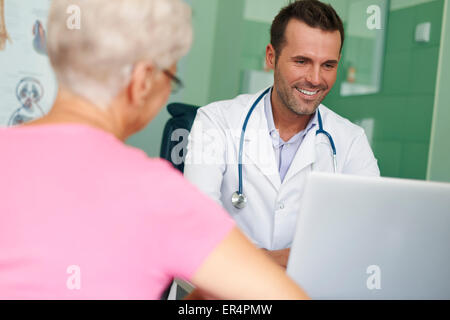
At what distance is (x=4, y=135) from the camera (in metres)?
0.67

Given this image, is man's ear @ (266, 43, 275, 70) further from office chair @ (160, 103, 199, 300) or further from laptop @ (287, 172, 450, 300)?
laptop @ (287, 172, 450, 300)

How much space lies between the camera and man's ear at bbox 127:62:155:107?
2.22 feet

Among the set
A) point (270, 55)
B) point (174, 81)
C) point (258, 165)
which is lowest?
point (258, 165)

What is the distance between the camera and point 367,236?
82cm

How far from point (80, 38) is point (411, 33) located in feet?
8.09

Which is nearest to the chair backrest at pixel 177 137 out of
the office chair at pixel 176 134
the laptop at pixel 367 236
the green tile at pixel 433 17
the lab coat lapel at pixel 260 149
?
the office chair at pixel 176 134

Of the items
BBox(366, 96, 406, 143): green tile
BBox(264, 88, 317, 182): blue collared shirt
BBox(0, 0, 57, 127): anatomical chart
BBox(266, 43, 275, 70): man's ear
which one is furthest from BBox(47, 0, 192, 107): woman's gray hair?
BBox(366, 96, 406, 143): green tile

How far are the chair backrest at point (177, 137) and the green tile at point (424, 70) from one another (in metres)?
1.46

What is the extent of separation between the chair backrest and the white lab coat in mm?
105

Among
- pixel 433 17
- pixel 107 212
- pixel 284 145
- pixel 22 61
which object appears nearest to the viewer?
pixel 107 212

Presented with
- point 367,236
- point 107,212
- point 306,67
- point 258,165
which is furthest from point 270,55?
point 107,212

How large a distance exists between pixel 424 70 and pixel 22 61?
199 centimetres

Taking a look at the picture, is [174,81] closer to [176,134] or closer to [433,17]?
[176,134]

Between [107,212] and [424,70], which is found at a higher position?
[424,70]
